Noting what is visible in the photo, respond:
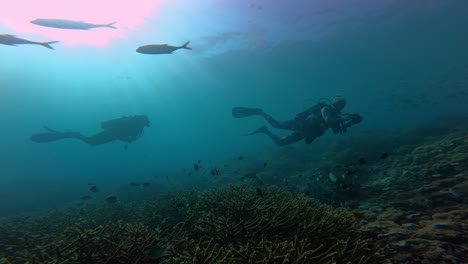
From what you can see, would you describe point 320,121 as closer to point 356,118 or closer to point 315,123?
point 315,123

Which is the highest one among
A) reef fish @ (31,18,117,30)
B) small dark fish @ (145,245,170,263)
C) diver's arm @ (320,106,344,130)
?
reef fish @ (31,18,117,30)

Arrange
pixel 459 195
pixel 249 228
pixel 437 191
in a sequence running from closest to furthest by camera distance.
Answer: pixel 249 228, pixel 459 195, pixel 437 191

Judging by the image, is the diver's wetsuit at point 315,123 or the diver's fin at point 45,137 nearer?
the diver's wetsuit at point 315,123

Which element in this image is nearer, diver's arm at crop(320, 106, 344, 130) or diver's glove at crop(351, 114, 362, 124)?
diver's glove at crop(351, 114, 362, 124)

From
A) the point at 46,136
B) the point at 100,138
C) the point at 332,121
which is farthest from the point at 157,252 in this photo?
the point at 46,136

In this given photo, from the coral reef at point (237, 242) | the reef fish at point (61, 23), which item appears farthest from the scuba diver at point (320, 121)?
the reef fish at point (61, 23)

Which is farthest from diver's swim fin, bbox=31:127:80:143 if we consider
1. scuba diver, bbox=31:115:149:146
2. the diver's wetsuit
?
the diver's wetsuit

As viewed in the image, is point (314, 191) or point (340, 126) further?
point (314, 191)

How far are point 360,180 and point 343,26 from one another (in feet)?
96.8

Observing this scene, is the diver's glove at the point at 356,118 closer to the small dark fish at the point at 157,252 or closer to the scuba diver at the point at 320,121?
the scuba diver at the point at 320,121

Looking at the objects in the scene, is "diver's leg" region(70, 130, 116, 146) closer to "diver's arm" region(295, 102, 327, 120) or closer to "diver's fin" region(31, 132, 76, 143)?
"diver's fin" region(31, 132, 76, 143)

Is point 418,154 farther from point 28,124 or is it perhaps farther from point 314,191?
point 28,124

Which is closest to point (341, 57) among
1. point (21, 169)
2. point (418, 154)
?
point (418, 154)

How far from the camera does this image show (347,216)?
4.82 m
